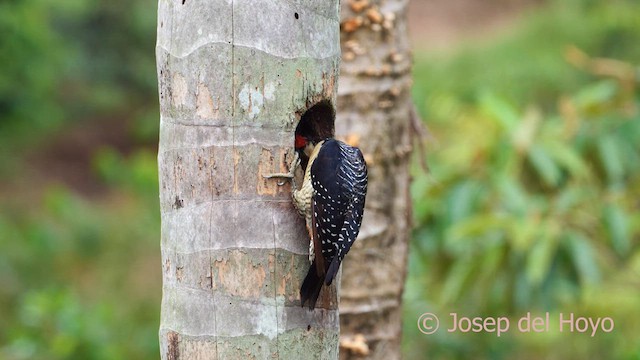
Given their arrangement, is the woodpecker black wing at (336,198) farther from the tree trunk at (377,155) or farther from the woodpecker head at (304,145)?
the tree trunk at (377,155)

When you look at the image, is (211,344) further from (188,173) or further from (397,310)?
(397,310)

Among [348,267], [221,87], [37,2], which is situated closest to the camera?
[221,87]

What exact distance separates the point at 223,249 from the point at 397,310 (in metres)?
1.83

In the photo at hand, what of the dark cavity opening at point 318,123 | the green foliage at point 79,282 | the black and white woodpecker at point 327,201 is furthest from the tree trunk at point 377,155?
the green foliage at point 79,282

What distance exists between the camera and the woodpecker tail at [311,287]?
10.3ft

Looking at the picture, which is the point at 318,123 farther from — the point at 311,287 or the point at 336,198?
the point at 311,287

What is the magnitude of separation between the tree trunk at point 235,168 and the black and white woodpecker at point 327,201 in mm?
60

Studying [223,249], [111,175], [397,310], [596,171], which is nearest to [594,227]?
[596,171]

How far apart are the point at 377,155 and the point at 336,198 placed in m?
1.28

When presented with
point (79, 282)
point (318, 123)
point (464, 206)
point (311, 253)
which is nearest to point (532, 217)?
point (464, 206)

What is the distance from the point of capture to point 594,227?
588cm

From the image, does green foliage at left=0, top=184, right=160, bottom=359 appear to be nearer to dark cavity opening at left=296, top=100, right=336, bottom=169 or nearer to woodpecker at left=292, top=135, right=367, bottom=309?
dark cavity opening at left=296, top=100, right=336, bottom=169

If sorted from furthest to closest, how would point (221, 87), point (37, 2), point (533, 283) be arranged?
point (37, 2)
point (533, 283)
point (221, 87)

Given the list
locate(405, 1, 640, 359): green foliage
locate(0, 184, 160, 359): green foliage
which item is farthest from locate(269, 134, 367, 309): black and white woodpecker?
locate(0, 184, 160, 359): green foliage
